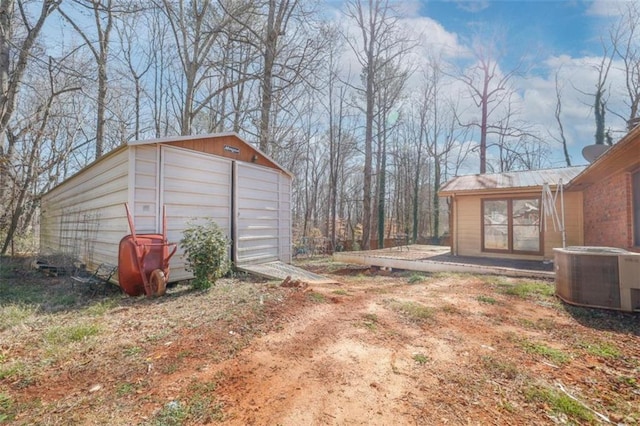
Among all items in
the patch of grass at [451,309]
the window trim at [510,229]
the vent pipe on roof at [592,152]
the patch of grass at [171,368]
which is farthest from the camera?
the vent pipe on roof at [592,152]

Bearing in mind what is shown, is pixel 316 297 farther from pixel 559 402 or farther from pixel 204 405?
pixel 559 402

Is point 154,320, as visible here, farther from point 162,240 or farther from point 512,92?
point 512,92

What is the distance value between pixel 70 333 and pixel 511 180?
35.4 feet

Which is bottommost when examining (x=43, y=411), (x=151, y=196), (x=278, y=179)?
(x=43, y=411)

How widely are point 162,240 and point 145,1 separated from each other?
5.93 metres

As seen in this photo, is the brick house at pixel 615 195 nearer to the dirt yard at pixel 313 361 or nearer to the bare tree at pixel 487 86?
the dirt yard at pixel 313 361

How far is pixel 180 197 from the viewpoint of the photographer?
18.8 feet

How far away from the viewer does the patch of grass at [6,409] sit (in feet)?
6.30

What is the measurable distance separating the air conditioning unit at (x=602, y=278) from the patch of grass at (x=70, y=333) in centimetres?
623

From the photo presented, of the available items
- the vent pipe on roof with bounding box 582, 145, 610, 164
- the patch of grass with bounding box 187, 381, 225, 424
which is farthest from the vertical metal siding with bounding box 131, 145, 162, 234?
the vent pipe on roof with bounding box 582, 145, 610, 164

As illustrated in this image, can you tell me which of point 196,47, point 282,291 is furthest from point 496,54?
point 282,291

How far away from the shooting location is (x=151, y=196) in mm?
5285

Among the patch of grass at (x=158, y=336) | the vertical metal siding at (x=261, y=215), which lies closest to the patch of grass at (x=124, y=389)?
the patch of grass at (x=158, y=336)

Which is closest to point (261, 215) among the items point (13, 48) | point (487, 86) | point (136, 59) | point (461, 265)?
point (461, 265)
